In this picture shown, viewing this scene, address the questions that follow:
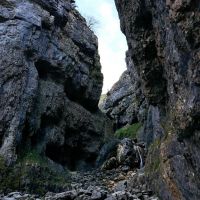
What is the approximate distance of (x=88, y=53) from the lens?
63594 mm

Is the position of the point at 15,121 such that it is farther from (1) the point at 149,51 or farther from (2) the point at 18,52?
(1) the point at 149,51

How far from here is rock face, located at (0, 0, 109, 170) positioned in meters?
43.7

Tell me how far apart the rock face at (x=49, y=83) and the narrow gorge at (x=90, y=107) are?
132mm

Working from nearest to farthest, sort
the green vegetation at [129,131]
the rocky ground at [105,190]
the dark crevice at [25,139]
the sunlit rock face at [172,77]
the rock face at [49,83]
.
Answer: the sunlit rock face at [172,77]
the rocky ground at [105,190]
the dark crevice at [25,139]
the rock face at [49,83]
the green vegetation at [129,131]

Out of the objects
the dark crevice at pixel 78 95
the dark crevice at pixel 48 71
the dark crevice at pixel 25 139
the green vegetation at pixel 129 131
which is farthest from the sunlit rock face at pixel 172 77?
the green vegetation at pixel 129 131

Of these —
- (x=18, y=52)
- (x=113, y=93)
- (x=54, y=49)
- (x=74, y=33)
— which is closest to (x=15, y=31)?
(x=18, y=52)

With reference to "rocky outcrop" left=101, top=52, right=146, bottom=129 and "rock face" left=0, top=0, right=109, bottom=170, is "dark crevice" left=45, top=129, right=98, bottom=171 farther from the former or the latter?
"rocky outcrop" left=101, top=52, right=146, bottom=129

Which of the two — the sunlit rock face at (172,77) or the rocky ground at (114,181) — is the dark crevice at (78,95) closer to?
the rocky ground at (114,181)

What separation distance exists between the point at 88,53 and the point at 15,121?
966 inches

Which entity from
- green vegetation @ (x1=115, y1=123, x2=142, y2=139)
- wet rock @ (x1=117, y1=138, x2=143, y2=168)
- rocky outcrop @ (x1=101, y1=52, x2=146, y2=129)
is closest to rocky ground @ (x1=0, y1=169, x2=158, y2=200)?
wet rock @ (x1=117, y1=138, x2=143, y2=168)

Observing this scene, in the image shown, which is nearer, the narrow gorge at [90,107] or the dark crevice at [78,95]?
the narrow gorge at [90,107]

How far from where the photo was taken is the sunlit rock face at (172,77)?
18359 mm

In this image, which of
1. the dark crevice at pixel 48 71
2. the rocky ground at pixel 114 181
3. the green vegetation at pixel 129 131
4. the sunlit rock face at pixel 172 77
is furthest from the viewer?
the green vegetation at pixel 129 131

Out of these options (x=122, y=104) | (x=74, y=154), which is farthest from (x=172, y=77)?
(x=122, y=104)
